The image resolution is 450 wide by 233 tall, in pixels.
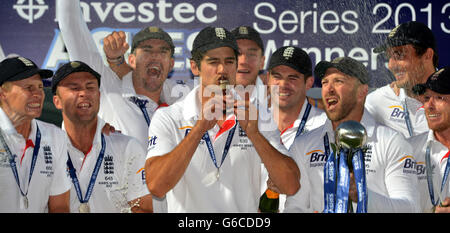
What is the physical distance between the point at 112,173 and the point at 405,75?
89.0 inches

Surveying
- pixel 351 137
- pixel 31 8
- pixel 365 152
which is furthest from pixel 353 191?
pixel 31 8

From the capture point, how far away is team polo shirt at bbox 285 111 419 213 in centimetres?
358

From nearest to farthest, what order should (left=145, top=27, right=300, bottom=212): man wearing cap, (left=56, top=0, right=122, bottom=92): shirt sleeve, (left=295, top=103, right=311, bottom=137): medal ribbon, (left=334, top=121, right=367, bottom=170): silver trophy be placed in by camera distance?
(left=334, top=121, right=367, bottom=170): silver trophy
(left=145, top=27, right=300, bottom=212): man wearing cap
(left=295, top=103, right=311, bottom=137): medal ribbon
(left=56, top=0, right=122, bottom=92): shirt sleeve

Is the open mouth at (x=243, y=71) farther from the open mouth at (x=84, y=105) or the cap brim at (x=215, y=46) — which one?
the open mouth at (x=84, y=105)

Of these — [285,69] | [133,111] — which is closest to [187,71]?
[133,111]

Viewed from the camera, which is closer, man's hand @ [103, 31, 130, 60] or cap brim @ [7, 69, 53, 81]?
cap brim @ [7, 69, 53, 81]

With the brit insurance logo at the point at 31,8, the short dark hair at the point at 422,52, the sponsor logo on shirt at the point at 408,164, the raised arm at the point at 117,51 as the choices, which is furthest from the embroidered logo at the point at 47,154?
the short dark hair at the point at 422,52

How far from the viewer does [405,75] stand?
14.3 ft

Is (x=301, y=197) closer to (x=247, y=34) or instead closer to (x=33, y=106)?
(x=247, y=34)

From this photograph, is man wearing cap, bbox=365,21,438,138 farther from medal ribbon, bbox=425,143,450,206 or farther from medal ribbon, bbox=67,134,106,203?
medal ribbon, bbox=67,134,106,203

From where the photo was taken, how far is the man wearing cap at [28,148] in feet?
12.1

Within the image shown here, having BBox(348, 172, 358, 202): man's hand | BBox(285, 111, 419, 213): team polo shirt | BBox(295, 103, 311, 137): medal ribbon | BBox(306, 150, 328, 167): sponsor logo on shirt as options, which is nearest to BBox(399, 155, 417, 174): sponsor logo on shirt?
BBox(285, 111, 419, 213): team polo shirt

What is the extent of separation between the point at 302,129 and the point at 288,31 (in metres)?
0.78
